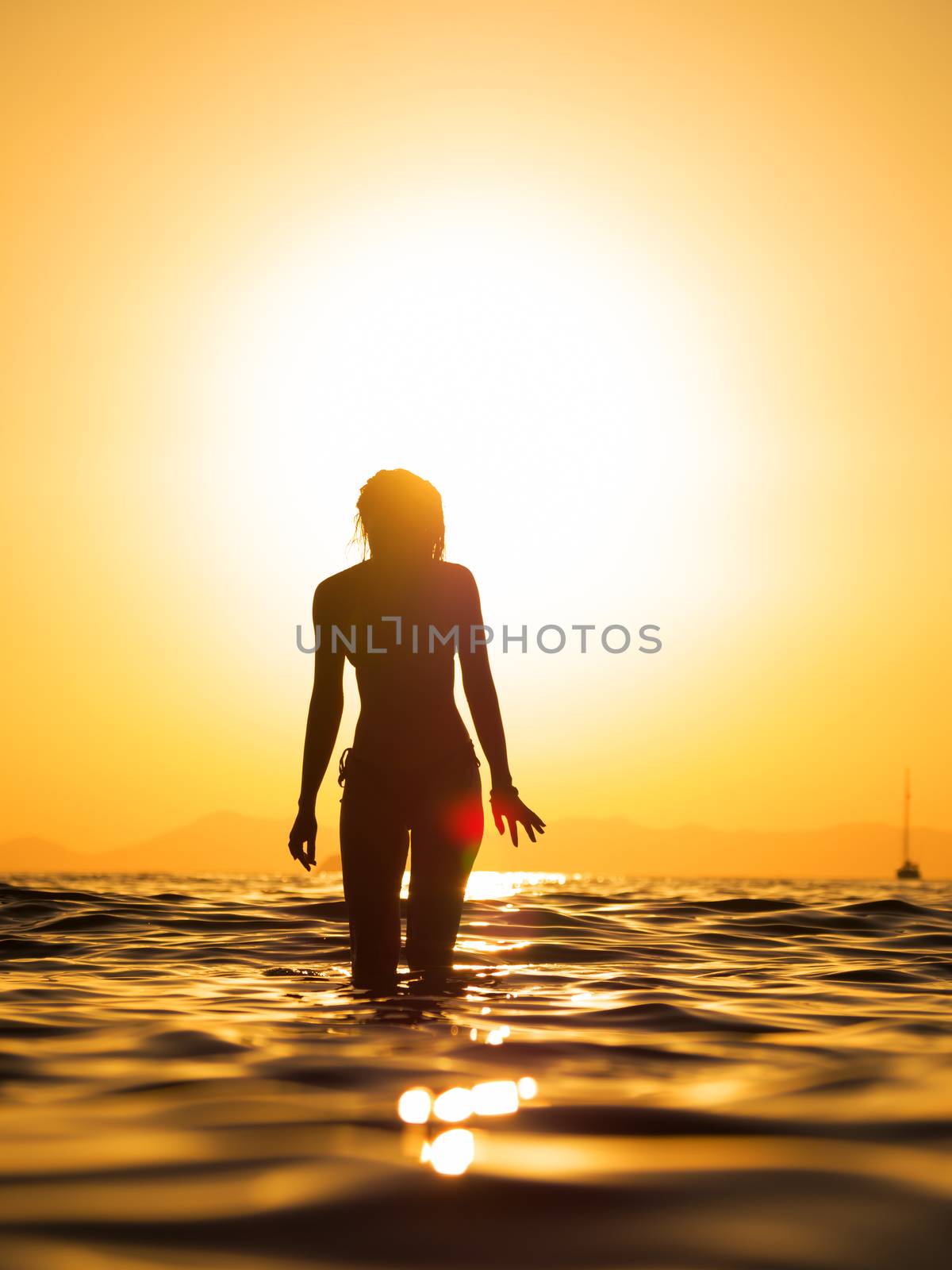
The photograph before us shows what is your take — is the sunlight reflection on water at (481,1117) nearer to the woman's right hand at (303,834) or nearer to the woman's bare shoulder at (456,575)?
the woman's right hand at (303,834)

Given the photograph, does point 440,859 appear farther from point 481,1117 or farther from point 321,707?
point 481,1117

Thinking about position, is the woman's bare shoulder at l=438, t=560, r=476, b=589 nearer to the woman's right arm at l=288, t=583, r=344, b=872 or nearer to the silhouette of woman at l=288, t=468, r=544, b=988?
the silhouette of woman at l=288, t=468, r=544, b=988

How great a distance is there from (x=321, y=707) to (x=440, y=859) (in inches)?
45.1

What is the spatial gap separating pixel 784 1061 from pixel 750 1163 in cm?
146

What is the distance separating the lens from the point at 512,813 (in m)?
6.67

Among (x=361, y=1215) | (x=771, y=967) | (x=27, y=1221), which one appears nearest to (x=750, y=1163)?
(x=361, y=1215)

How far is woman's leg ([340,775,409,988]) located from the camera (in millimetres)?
6156

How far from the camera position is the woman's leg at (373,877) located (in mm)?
6156

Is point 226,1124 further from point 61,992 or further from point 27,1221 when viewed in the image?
point 61,992

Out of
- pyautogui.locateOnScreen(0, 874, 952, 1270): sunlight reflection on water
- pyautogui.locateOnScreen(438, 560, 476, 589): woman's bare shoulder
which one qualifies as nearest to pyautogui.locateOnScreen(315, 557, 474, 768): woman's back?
pyautogui.locateOnScreen(438, 560, 476, 589): woman's bare shoulder

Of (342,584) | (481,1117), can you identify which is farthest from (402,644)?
(481,1117)

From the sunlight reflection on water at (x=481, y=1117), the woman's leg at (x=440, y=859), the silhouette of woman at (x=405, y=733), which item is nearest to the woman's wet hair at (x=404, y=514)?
the silhouette of woman at (x=405, y=733)

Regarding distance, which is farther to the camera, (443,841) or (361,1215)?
(443,841)

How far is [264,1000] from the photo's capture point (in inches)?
231
